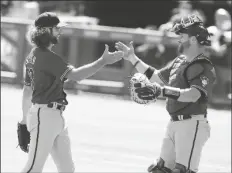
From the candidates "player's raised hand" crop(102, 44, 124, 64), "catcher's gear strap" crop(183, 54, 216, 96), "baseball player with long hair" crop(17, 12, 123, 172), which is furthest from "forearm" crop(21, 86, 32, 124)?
"catcher's gear strap" crop(183, 54, 216, 96)

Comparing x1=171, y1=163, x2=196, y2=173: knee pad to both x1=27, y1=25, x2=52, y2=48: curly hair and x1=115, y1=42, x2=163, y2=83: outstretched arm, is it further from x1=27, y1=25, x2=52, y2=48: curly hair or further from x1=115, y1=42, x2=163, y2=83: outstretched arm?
x1=27, y1=25, x2=52, y2=48: curly hair

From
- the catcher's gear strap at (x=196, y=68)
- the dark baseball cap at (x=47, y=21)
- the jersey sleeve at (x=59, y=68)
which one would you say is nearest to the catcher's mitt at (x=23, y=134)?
the jersey sleeve at (x=59, y=68)

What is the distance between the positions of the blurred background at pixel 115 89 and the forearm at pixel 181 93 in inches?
141

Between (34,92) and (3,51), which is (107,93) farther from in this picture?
(34,92)

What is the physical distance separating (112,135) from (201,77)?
21.1 feet

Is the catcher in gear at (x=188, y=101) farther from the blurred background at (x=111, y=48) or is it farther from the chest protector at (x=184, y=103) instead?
the blurred background at (x=111, y=48)

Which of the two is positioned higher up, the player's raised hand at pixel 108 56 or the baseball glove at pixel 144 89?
the player's raised hand at pixel 108 56

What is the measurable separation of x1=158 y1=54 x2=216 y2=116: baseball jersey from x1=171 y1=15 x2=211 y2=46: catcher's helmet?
15cm

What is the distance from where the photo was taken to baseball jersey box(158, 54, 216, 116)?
632 centimetres

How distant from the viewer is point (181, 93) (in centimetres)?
621

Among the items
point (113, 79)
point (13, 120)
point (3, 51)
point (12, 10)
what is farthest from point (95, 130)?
point (12, 10)

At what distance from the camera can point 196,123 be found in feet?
21.3

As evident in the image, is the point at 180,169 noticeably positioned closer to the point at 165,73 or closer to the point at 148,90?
the point at 148,90

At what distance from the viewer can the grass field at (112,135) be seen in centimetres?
1021
